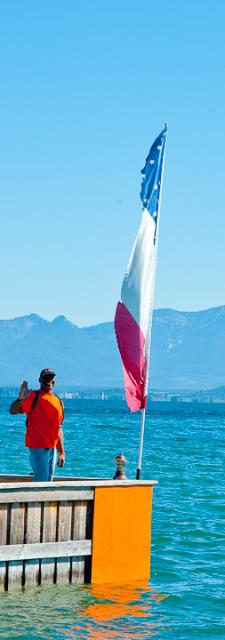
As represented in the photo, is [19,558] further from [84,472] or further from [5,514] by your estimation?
[84,472]

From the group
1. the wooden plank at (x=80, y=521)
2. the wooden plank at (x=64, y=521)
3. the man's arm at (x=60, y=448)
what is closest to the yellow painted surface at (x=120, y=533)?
the wooden plank at (x=80, y=521)

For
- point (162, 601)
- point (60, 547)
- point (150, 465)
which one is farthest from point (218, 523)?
point (150, 465)

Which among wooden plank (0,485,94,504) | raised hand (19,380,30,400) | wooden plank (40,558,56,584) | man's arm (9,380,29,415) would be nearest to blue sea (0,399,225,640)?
wooden plank (40,558,56,584)

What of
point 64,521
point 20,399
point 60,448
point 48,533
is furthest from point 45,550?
point 20,399

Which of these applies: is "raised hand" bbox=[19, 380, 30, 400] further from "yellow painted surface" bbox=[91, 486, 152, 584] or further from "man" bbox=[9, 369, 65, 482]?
"yellow painted surface" bbox=[91, 486, 152, 584]

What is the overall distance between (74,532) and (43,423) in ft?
4.03

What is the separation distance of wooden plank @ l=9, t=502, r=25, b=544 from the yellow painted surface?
926 millimetres

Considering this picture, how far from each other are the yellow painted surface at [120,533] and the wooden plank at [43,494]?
202 mm

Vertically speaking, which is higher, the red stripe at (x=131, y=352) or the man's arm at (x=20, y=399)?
the red stripe at (x=131, y=352)

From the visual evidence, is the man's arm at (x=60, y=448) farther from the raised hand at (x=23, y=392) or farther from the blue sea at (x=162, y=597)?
the blue sea at (x=162, y=597)

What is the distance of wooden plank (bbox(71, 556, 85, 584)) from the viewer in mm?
13867

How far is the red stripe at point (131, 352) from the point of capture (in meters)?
14.6

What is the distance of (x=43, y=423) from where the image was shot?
1430 centimetres

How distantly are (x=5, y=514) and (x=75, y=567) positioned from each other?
114 centimetres
